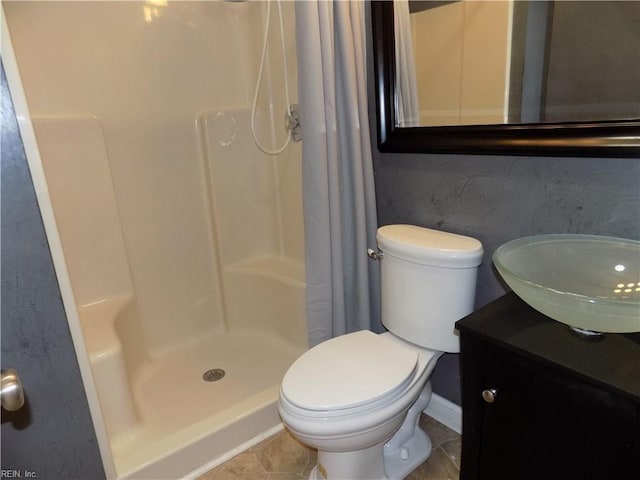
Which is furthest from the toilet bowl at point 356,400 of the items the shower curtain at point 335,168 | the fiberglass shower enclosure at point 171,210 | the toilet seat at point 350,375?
the fiberglass shower enclosure at point 171,210

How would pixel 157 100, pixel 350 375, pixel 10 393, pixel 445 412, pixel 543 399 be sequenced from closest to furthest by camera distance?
pixel 10 393 → pixel 543 399 → pixel 350 375 → pixel 445 412 → pixel 157 100

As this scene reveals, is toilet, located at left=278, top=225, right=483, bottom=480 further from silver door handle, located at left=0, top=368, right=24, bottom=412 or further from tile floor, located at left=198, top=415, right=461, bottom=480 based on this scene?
silver door handle, located at left=0, top=368, right=24, bottom=412

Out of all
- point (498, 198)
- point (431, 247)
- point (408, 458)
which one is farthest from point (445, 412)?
point (498, 198)

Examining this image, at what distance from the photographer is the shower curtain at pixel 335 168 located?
4.44 ft

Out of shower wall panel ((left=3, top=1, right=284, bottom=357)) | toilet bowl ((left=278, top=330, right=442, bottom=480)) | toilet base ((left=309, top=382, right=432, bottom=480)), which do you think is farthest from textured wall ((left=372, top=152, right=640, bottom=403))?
shower wall panel ((left=3, top=1, right=284, bottom=357))

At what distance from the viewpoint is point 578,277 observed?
1.10m

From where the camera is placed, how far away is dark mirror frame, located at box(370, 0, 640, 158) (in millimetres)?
1021

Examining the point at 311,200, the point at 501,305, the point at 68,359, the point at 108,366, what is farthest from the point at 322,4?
the point at 108,366

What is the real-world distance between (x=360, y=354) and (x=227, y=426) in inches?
23.3

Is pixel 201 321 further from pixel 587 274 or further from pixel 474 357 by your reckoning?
pixel 587 274

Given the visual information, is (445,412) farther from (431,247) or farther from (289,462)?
(431,247)

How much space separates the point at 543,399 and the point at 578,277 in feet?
1.23

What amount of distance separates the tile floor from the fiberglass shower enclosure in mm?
56

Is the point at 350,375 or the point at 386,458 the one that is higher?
the point at 350,375
